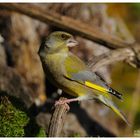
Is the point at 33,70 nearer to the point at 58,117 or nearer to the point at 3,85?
the point at 3,85

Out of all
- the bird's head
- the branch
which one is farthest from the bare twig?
the branch

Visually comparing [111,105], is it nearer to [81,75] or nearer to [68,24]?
[81,75]

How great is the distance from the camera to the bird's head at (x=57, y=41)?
433 cm

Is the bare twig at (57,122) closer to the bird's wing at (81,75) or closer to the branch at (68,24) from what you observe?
the bird's wing at (81,75)

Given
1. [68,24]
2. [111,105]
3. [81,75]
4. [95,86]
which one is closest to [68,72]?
[81,75]

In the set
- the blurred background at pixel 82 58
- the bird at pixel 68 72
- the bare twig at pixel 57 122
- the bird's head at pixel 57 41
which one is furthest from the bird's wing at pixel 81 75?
the blurred background at pixel 82 58

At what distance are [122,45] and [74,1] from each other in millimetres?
808

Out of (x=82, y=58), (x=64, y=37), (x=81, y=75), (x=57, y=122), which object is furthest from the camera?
(x=82, y=58)

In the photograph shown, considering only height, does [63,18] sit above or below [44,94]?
above

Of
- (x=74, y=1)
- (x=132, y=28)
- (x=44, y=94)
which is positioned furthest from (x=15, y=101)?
(x=132, y=28)

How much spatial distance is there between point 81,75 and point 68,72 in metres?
0.10

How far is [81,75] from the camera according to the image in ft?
14.6

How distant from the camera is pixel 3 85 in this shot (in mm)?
5098

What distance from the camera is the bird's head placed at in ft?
14.2
